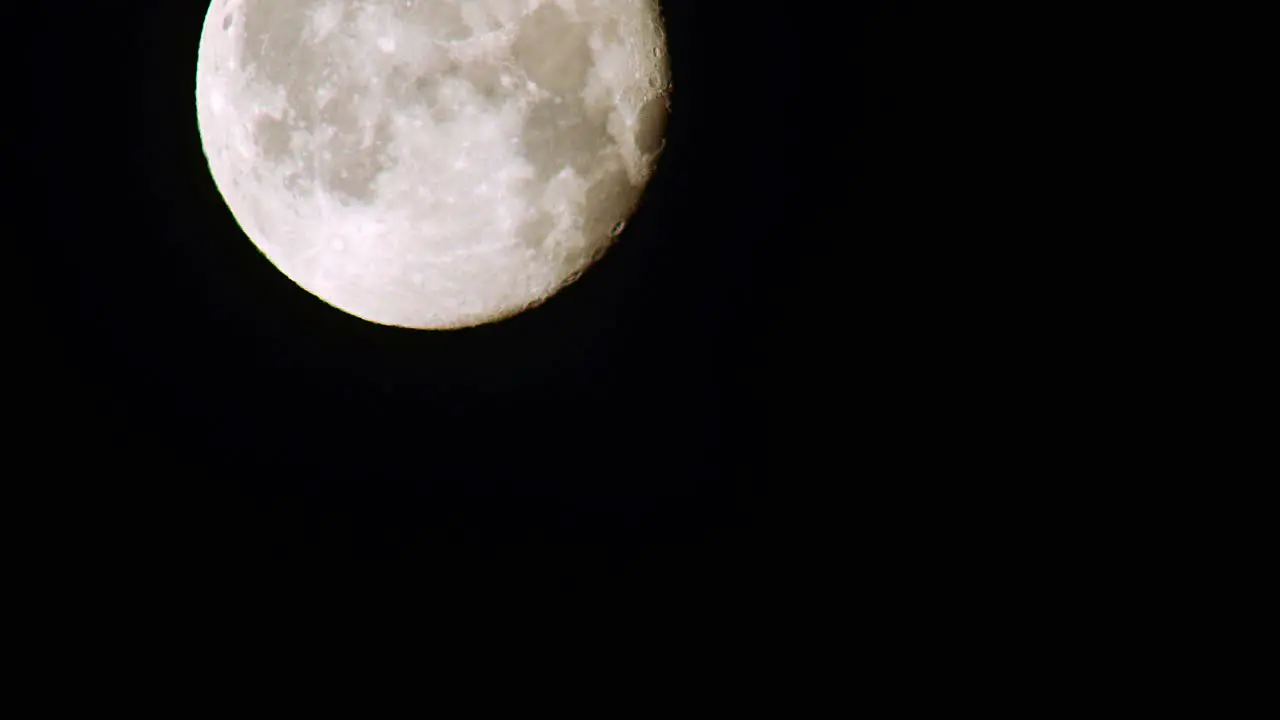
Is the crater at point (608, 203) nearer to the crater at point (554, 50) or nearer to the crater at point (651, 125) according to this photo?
the crater at point (651, 125)

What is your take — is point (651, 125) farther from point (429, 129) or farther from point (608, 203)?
point (429, 129)

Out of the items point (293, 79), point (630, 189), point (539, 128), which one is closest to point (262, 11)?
point (293, 79)

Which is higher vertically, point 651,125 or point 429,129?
point 651,125

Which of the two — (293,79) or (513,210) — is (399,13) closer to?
(293,79)

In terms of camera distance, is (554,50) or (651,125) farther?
(651,125)

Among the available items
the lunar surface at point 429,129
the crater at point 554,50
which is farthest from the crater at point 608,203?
the crater at point 554,50

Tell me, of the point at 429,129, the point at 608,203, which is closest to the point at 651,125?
the point at 608,203

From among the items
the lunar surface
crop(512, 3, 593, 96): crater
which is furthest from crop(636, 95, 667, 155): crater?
crop(512, 3, 593, 96): crater

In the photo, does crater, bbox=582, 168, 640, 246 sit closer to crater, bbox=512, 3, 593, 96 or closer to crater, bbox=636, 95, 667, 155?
crater, bbox=636, 95, 667, 155

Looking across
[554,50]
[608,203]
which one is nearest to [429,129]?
[554,50]
